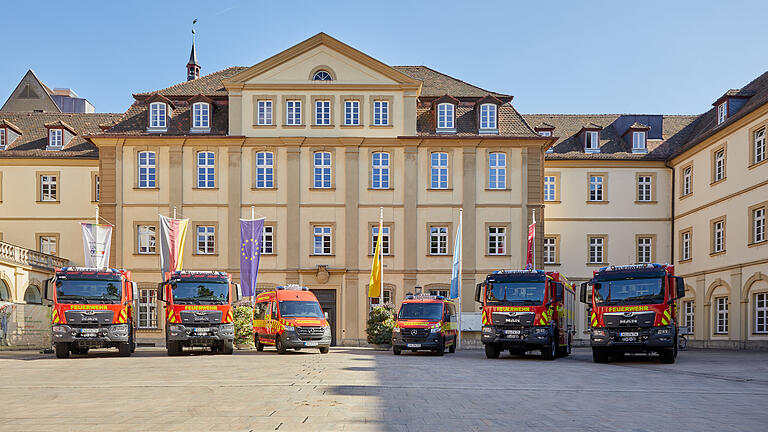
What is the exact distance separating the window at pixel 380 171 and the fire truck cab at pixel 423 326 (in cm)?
1316

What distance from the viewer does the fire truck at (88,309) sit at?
2773 cm

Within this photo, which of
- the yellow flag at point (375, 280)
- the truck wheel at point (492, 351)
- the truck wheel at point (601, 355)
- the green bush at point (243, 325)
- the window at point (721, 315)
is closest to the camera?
the truck wheel at point (601, 355)

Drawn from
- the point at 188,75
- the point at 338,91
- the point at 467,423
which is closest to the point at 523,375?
the point at 467,423

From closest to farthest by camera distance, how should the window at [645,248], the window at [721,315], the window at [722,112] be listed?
the window at [721,315] → the window at [722,112] → the window at [645,248]

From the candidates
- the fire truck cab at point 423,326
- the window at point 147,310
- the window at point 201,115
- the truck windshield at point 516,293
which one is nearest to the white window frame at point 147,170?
the window at point 201,115

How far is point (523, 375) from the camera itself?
1988 cm

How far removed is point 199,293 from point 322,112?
1757 cm

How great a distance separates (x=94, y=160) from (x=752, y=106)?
34365 mm

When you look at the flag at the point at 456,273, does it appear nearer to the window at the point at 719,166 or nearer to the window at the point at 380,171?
the window at the point at 380,171

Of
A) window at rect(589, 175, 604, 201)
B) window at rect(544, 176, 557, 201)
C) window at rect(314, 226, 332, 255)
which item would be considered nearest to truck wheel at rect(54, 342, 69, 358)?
window at rect(314, 226, 332, 255)

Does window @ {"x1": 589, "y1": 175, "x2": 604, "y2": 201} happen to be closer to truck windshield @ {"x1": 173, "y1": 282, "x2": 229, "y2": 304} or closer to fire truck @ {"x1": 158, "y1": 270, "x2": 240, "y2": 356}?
fire truck @ {"x1": 158, "y1": 270, "x2": 240, "y2": 356}

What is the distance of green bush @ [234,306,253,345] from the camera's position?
125ft

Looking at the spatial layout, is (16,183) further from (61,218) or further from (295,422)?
(295,422)

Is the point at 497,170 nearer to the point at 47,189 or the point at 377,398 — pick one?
the point at 47,189
